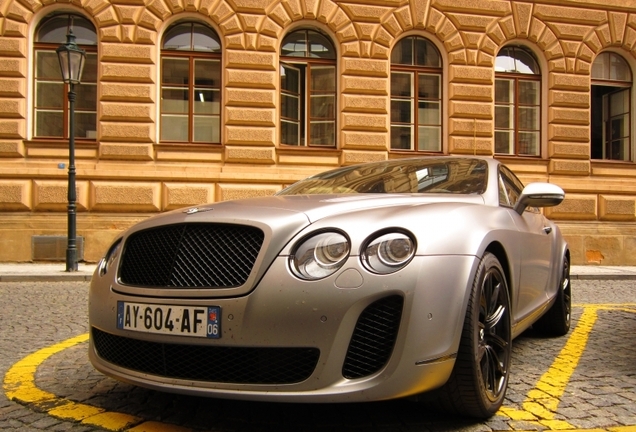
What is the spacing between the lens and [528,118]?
13.4 m

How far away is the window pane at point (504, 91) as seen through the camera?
13258 millimetres

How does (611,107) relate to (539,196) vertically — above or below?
above

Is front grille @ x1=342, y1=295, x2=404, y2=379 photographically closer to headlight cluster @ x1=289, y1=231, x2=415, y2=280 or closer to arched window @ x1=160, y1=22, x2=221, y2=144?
headlight cluster @ x1=289, y1=231, x2=415, y2=280

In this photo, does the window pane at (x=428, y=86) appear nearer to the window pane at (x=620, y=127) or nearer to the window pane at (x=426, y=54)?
the window pane at (x=426, y=54)

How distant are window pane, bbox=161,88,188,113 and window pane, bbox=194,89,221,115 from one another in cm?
21

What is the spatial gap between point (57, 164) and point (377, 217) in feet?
34.0

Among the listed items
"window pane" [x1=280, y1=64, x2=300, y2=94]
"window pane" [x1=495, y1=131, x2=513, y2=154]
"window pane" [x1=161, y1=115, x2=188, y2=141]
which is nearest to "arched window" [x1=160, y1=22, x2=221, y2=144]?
"window pane" [x1=161, y1=115, x2=188, y2=141]

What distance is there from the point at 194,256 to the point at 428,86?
11.4m

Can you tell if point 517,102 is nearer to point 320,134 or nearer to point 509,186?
point 320,134

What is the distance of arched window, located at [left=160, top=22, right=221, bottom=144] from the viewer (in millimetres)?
12047

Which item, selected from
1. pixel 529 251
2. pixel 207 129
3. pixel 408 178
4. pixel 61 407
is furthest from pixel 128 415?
pixel 207 129

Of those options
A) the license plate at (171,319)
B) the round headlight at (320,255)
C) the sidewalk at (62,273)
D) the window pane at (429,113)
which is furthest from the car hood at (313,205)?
the window pane at (429,113)

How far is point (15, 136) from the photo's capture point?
11.3 meters

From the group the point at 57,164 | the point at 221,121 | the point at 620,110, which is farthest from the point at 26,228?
the point at 620,110
